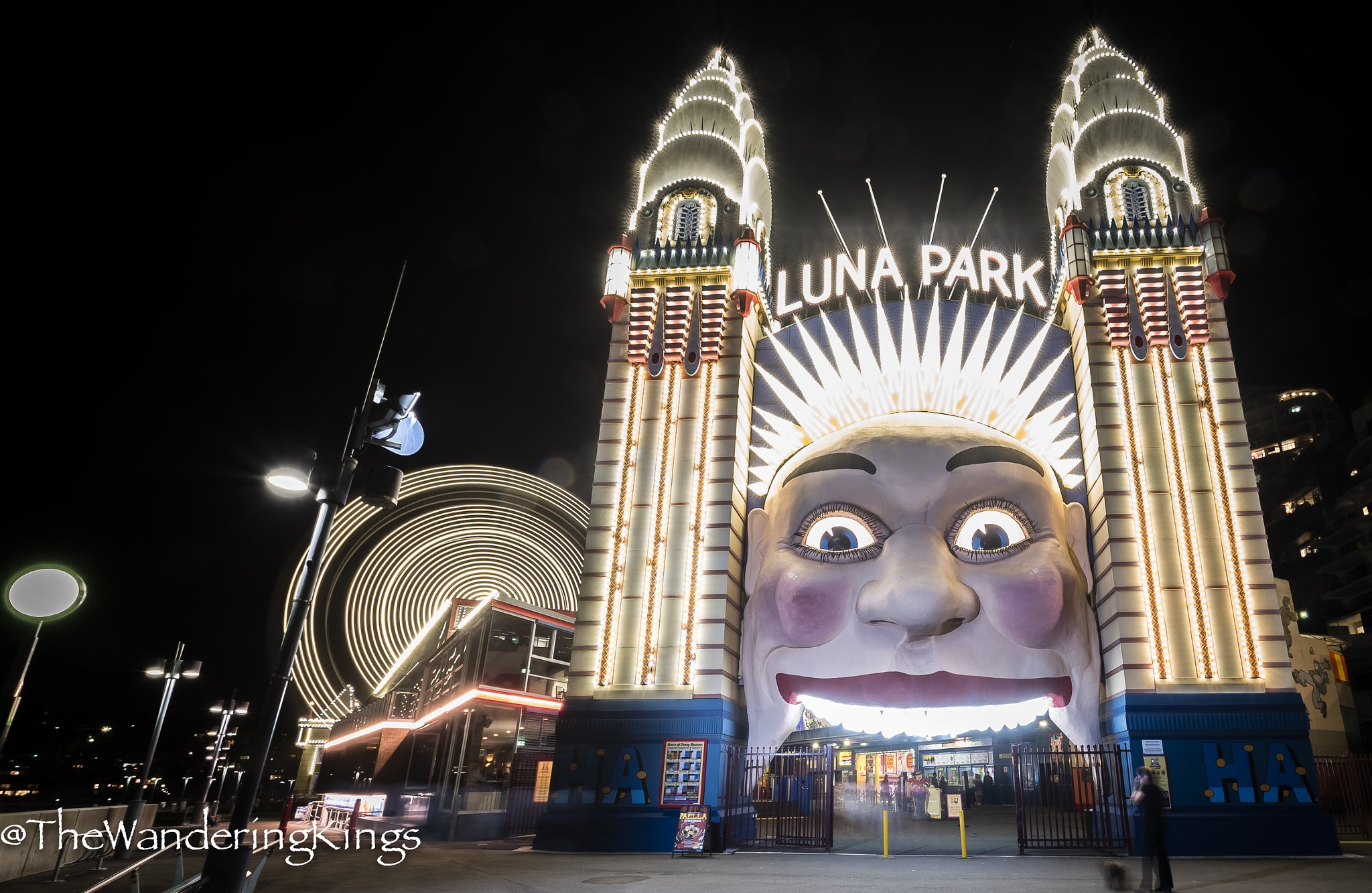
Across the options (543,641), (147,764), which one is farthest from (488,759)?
(147,764)

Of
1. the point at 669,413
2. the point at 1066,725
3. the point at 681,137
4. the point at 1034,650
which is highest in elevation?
the point at 681,137

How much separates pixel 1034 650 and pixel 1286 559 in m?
63.6

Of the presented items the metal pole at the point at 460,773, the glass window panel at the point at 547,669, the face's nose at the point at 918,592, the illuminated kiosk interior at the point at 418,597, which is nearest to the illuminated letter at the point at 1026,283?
the face's nose at the point at 918,592

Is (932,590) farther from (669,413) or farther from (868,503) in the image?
(669,413)

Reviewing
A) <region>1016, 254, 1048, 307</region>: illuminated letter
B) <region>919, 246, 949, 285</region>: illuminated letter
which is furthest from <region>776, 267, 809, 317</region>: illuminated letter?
<region>1016, 254, 1048, 307</region>: illuminated letter

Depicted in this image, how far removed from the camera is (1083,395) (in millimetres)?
18266

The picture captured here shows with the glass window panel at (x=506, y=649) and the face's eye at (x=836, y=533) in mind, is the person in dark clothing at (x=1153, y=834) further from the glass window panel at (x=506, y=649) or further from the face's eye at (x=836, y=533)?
the glass window panel at (x=506, y=649)

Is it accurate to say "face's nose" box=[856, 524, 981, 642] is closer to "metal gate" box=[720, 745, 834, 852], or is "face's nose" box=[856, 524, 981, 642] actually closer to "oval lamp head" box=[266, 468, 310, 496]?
"metal gate" box=[720, 745, 834, 852]

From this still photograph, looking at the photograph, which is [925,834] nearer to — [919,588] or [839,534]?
[839,534]

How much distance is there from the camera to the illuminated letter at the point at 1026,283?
786 inches

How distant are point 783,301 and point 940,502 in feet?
25.9

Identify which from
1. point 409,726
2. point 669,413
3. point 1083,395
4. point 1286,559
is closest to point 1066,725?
point 1083,395

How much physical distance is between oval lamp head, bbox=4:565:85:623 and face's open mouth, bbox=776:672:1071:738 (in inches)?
446

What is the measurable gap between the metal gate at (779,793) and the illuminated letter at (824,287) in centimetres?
1057
